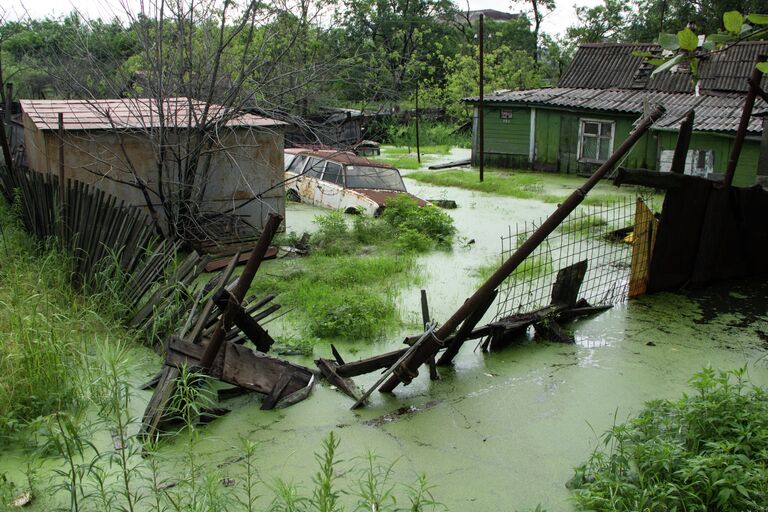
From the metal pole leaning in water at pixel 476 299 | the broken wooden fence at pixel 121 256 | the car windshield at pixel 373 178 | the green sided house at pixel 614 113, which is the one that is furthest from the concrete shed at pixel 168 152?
the green sided house at pixel 614 113

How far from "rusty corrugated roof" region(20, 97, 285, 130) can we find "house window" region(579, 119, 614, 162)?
10.9 meters

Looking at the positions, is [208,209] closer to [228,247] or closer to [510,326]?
[228,247]

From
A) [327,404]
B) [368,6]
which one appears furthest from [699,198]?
[368,6]

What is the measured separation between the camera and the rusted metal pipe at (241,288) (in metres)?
5.02

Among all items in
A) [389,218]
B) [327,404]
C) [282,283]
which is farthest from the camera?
[389,218]

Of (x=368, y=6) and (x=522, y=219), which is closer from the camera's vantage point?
(x=522, y=219)

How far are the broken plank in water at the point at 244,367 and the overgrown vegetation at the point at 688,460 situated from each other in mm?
2411

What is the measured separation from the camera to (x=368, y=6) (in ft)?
100

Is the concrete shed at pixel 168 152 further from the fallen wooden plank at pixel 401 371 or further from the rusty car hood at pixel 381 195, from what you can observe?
the fallen wooden plank at pixel 401 371

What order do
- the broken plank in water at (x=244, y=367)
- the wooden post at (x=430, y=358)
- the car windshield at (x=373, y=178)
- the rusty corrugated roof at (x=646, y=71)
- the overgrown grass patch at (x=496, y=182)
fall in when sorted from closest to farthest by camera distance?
1. the broken plank in water at (x=244, y=367)
2. the wooden post at (x=430, y=358)
3. the car windshield at (x=373, y=178)
4. the overgrown grass patch at (x=496, y=182)
5. the rusty corrugated roof at (x=646, y=71)

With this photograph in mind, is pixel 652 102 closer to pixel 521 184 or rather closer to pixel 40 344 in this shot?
pixel 521 184

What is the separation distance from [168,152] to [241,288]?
4840 millimetres

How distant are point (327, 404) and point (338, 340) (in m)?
1.48

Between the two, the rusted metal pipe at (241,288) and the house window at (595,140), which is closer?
the rusted metal pipe at (241,288)
